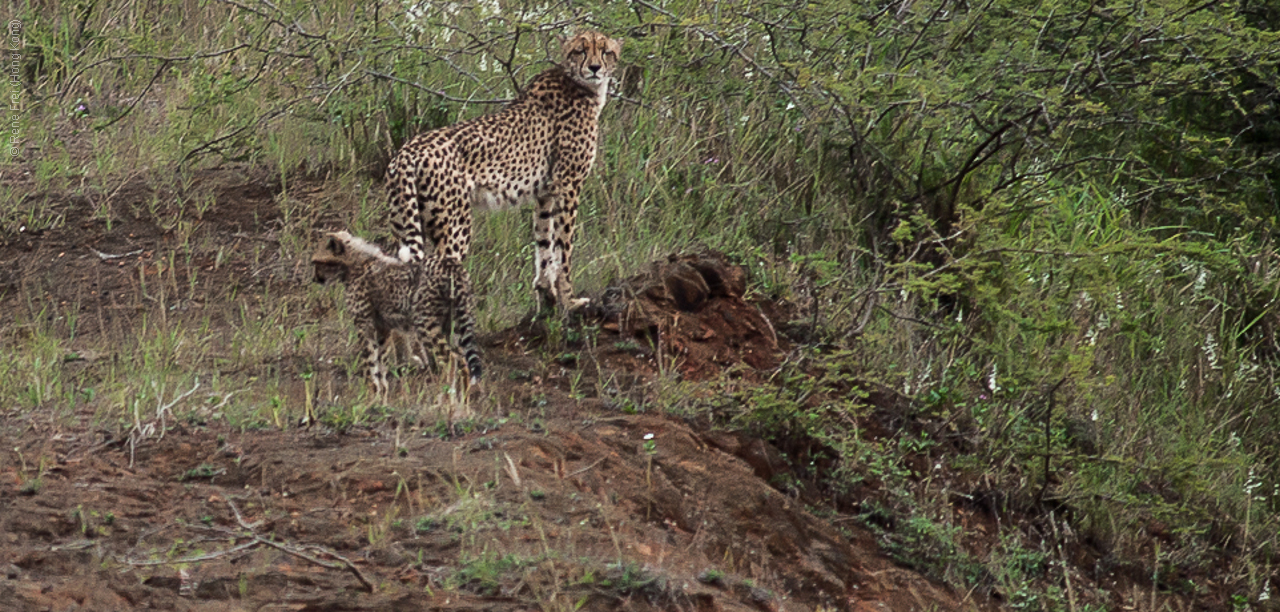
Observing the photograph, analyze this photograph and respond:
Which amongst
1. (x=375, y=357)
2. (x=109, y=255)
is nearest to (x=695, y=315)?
(x=375, y=357)

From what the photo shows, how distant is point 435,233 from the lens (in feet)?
23.7

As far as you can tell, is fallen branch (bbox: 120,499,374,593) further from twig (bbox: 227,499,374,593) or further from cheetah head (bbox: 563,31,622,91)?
cheetah head (bbox: 563,31,622,91)

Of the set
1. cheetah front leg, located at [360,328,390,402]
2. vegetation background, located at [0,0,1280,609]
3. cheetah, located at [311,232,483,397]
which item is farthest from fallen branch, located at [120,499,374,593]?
cheetah front leg, located at [360,328,390,402]

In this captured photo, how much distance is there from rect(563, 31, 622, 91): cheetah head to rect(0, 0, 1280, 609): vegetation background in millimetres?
192

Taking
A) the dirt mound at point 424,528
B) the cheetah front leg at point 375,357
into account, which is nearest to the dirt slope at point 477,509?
the dirt mound at point 424,528

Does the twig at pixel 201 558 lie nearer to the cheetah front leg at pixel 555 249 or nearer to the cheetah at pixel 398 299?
the cheetah at pixel 398 299

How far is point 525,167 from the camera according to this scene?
762 cm

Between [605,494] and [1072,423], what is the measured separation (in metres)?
3.16

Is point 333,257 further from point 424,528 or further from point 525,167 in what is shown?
point 424,528

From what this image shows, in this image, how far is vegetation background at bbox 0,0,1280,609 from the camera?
6684mm

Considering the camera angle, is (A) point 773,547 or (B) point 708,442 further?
(B) point 708,442

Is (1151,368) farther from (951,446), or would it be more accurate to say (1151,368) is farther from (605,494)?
(605,494)

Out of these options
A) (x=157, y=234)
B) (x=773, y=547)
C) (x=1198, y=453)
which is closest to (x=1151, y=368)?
(x=1198, y=453)

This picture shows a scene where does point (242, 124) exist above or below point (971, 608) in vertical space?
above
